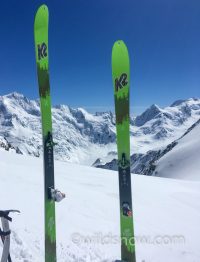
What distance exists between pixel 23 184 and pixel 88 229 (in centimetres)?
523

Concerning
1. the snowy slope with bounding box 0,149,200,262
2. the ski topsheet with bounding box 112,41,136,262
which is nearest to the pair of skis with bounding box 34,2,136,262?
the ski topsheet with bounding box 112,41,136,262

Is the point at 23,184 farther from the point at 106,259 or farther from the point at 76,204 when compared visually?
the point at 106,259

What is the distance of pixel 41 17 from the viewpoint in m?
7.73

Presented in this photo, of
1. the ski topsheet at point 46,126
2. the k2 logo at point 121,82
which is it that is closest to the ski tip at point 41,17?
the ski topsheet at point 46,126

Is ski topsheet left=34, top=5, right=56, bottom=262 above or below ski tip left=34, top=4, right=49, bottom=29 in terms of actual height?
below

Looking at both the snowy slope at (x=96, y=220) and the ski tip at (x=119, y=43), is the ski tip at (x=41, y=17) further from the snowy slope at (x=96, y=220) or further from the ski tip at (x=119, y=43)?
the snowy slope at (x=96, y=220)

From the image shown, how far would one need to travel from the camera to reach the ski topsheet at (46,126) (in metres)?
7.19

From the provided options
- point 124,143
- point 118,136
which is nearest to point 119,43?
point 118,136

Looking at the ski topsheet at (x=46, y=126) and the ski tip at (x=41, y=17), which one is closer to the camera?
the ski topsheet at (x=46, y=126)

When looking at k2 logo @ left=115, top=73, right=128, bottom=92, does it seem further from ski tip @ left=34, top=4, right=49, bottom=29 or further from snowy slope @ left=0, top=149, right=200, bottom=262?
snowy slope @ left=0, top=149, right=200, bottom=262

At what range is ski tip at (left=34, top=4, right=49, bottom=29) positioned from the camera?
768 cm

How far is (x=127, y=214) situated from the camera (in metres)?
7.29

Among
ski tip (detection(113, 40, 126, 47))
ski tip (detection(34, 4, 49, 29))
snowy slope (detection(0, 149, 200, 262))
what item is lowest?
snowy slope (detection(0, 149, 200, 262))

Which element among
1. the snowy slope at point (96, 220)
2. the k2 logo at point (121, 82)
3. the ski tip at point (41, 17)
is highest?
the ski tip at point (41, 17)
